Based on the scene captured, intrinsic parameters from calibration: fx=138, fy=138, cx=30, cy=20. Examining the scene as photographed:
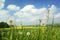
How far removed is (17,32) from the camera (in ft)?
5.93

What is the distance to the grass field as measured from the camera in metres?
1.76

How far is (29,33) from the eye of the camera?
1.82 m

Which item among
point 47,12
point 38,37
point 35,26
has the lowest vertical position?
point 38,37

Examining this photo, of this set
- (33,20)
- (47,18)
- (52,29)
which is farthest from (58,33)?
(33,20)

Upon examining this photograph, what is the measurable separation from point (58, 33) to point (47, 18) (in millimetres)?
267

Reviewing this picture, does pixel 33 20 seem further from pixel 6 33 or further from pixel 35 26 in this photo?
pixel 6 33

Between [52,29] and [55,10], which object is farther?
[55,10]

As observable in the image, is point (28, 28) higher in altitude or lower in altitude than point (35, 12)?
lower

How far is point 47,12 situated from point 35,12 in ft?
0.58

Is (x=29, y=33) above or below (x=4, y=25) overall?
below

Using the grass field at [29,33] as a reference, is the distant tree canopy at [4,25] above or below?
above

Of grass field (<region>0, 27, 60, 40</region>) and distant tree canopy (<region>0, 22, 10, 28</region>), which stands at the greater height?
distant tree canopy (<region>0, 22, 10, 28</region>)

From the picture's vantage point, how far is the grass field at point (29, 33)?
5.78 feet

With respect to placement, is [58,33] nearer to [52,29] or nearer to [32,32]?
[52,29]
